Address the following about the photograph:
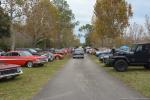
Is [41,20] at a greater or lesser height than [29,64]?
greater

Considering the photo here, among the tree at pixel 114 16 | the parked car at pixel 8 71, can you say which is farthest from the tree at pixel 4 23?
the parked car at pixel 8 71

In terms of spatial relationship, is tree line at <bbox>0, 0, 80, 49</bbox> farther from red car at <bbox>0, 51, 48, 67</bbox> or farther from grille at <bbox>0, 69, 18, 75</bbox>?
grille at <bbox>0, 69, 18, 75</bbox>

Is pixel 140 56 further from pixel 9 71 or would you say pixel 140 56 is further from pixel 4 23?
pixel 4 23

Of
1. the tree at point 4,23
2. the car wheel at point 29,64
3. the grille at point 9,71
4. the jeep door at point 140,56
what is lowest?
the car wheel at point 29,64

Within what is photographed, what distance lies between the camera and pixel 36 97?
1323 centimetres

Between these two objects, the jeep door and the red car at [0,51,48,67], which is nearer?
the jeep door

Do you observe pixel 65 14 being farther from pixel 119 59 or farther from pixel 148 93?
pixel 148 93

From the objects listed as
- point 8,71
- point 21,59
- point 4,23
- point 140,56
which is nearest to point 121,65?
point 140,56

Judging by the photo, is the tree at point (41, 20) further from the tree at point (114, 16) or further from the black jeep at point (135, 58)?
the black jeep at point (135, 58)

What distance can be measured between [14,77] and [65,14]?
71376mm

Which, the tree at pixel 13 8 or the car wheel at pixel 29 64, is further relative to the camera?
the tree at pixel 13 8

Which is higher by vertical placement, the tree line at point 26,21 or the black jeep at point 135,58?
the tree line at point 26,21

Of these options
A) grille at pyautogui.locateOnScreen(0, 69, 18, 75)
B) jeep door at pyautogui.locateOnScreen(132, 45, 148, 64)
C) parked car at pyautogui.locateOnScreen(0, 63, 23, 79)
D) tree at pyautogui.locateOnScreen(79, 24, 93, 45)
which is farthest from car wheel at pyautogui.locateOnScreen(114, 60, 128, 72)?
tree at pyautogui.locateOnScreen(79, 24, 93, 45)

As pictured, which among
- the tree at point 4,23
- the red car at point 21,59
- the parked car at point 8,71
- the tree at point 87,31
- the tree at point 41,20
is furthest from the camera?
the tree at point 87,31
